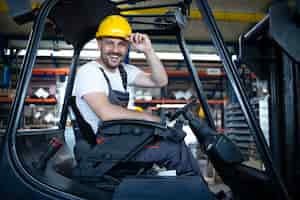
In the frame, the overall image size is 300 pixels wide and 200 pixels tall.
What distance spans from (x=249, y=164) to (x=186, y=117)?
816mm

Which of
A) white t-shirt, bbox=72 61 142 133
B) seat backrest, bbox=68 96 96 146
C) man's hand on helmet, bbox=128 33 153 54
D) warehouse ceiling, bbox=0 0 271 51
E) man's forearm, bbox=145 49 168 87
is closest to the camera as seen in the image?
seat backrest, bbox=68 96 96 146

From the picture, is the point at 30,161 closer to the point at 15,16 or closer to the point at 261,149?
the point at 15,16

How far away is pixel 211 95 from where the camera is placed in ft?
38.5

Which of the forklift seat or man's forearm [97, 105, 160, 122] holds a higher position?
man's forearm [97, 105, 160, 122]

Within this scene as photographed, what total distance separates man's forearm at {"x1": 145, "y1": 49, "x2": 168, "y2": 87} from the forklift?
602mm

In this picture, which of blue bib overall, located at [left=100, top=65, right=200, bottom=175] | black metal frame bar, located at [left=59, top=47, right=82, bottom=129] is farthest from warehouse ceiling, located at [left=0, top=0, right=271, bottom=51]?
blue bib overall, located at [left=100, top=65, right=200, bottom=175]

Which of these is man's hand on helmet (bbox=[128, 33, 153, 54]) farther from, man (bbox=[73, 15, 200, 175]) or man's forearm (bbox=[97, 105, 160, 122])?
man's forearm (bbox=[97, 105, 160, 122])

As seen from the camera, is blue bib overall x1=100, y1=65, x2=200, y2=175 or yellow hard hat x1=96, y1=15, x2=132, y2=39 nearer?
blue bib overall x1=100, y1=65, x2=200, y2=175

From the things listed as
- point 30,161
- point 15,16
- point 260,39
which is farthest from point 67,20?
point 260,39

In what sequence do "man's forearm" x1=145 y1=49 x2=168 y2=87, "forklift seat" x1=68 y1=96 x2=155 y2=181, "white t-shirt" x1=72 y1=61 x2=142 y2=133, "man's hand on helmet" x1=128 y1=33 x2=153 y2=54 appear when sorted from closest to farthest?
"forklift seat" x1=68 y1=96 x2=155 y2=181, "white t-shirt" x1=72 y1=61 x2=142 y2=133, "man's hand on helmet" x1=128 y1=33 x2=153 y2=54, "man's forearm" x1=145 y1=49 x2=168 y2=87

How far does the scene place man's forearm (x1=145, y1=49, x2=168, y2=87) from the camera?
8.79 ft

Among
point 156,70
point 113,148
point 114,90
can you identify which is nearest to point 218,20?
point 156,70

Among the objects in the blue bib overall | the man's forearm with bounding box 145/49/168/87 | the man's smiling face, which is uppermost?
the man's smiling face

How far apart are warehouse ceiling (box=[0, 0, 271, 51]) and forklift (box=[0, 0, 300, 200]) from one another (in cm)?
600
